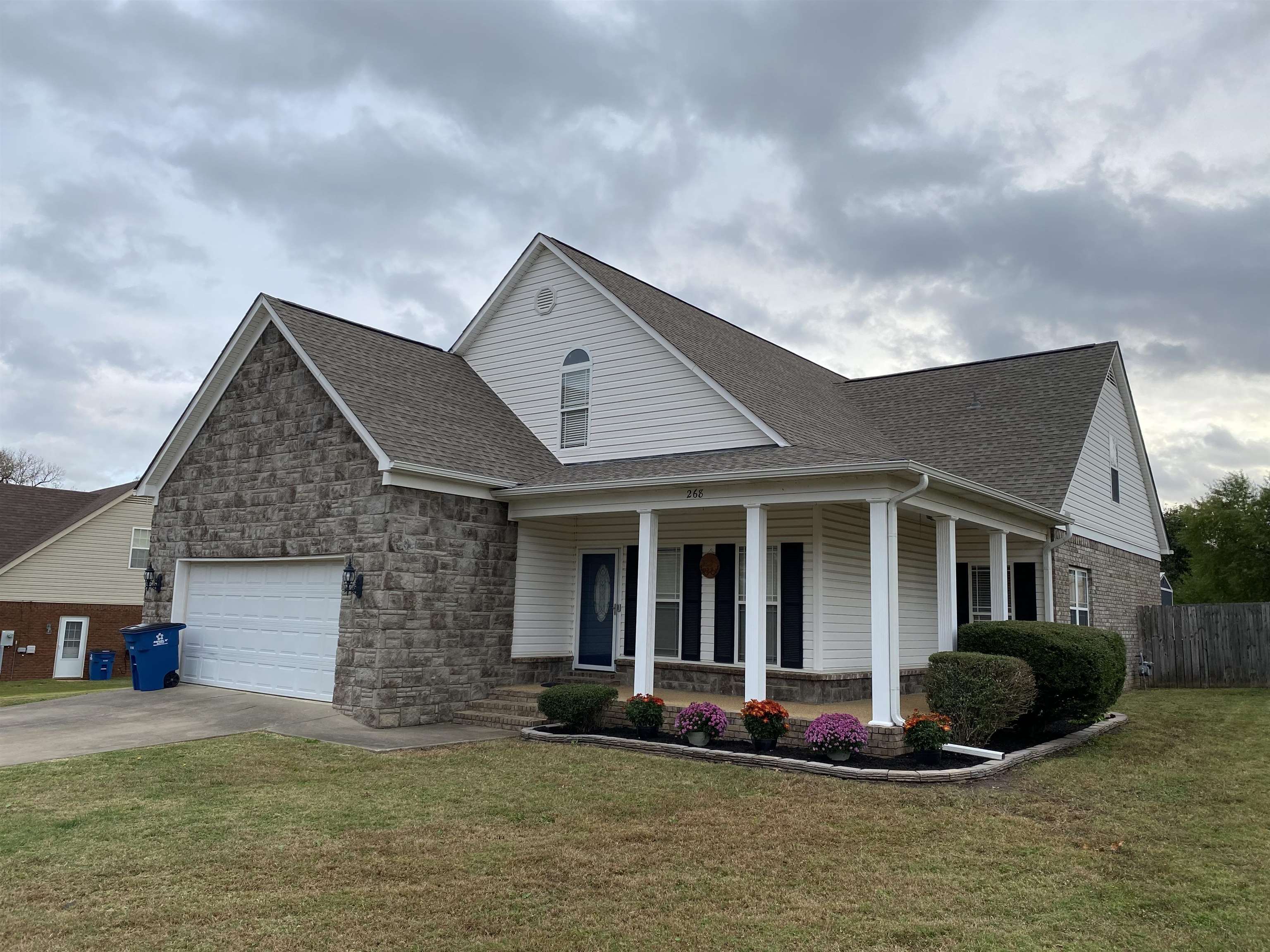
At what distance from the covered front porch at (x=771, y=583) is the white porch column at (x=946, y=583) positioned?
0.08ft

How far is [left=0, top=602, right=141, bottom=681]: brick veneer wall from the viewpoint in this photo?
2641 cm

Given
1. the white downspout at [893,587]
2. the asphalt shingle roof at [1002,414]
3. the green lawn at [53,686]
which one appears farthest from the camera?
the green lawn at [53,686]

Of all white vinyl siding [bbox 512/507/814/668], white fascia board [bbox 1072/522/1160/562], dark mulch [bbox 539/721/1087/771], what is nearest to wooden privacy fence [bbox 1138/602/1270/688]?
white fascia board [bbox 1072/522/1160/562]

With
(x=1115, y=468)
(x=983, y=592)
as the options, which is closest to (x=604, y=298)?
(x=983, y=592)

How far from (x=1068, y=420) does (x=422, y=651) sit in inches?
490

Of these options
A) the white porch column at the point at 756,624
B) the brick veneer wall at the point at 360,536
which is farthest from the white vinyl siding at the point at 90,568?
the white porch column at the point at 756,624

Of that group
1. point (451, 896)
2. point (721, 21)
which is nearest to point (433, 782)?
point (451, 896)

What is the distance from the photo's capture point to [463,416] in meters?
14.4

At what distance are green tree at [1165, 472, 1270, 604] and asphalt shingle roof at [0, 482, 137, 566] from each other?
1681 inches

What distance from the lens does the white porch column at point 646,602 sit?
11422 millimetres

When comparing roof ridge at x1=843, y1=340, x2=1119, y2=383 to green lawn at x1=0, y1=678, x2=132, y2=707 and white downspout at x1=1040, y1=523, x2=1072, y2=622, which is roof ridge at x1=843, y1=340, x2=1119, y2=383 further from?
green lawn at x1=0, y1=678, x2=132, y2=707

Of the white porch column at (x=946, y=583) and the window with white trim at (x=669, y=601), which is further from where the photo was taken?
the window with white trim at (x=669, y=601)

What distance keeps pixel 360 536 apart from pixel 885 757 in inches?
288

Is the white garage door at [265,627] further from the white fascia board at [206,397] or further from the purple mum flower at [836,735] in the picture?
the purple mum flower at [836,735]
